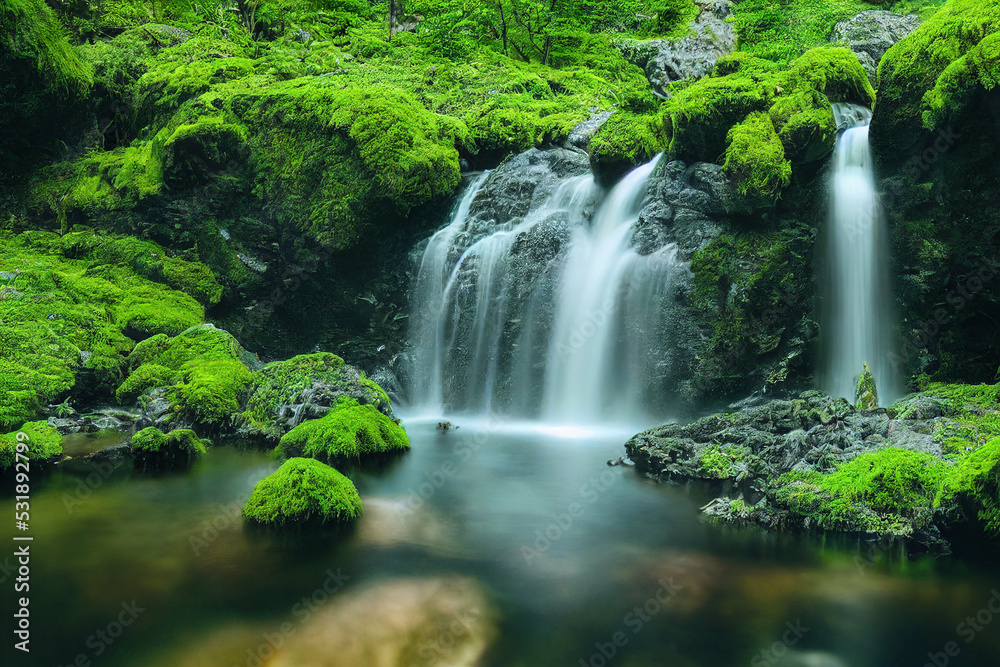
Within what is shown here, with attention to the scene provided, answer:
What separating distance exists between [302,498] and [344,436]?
2447 mm

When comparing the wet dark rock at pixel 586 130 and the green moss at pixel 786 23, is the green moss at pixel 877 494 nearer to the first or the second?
the wet dark rock at pixel 586 130

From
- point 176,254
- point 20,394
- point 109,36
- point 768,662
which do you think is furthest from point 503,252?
point 109,36

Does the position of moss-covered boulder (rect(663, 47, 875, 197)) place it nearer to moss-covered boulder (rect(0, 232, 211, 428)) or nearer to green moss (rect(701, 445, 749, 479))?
green moss (rect(701, 445, 749, 479))

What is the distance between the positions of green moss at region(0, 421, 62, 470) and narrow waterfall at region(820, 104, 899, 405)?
11.6 m

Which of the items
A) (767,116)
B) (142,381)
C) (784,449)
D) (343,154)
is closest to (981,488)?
(784,449)

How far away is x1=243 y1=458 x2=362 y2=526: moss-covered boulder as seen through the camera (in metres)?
6.67

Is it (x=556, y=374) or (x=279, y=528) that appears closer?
(x=279, y=528)

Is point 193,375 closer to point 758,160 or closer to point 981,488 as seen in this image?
point 758,160

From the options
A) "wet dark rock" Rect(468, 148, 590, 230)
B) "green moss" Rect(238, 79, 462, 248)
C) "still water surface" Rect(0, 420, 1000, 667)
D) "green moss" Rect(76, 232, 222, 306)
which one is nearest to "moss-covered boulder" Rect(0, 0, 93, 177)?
"green moss" Rect(76, 232, 222, 306)

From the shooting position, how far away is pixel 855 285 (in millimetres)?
11180

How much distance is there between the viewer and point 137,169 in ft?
51.2

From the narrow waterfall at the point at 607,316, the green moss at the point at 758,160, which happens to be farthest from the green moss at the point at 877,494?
the green moss at the point at 758,160

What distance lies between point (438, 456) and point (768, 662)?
243 inches

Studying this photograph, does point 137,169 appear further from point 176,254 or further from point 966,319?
point 966,319
